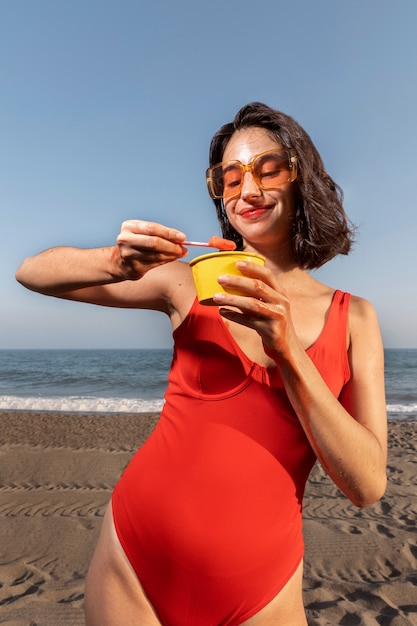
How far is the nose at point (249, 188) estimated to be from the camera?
175 cm

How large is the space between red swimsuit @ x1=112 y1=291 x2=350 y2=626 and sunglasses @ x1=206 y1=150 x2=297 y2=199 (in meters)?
0.61

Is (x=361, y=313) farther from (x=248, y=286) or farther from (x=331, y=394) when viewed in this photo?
(x=248, y=286)

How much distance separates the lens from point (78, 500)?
21.2 ft

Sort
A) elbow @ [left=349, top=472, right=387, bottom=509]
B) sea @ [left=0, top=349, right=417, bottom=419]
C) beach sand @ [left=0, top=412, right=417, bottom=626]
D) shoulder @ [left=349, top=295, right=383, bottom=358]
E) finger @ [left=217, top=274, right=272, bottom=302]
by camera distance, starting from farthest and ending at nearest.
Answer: sea @ [left=0, top=349, right=417, bottom=419] < beach sand @ [left=0, top=412, right=417, bottom=626] < shoulder @ [left=349, top=295, right=383, bottom=358] < elbow @ [left=349, top=472, right=387, bottom=509] < finger @ [left=217, top=274, right=272, bottom=302]

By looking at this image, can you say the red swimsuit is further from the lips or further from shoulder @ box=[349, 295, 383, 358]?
the lips

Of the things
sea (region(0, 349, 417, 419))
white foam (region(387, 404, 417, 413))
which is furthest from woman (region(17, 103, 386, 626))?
white foam (region(387, 404, 417, 413))

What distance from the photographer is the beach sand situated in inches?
154

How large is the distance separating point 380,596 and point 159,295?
378cm

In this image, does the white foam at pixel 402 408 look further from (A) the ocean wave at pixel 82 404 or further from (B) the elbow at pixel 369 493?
(B) the elbow at pixel 369 493

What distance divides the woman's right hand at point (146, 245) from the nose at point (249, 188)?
49cm

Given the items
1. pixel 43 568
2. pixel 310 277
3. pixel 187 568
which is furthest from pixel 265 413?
pixel 43 568

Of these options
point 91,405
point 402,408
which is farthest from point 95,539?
point 402,408

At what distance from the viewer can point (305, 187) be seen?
6.16 feet

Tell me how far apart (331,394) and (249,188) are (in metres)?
0.82
